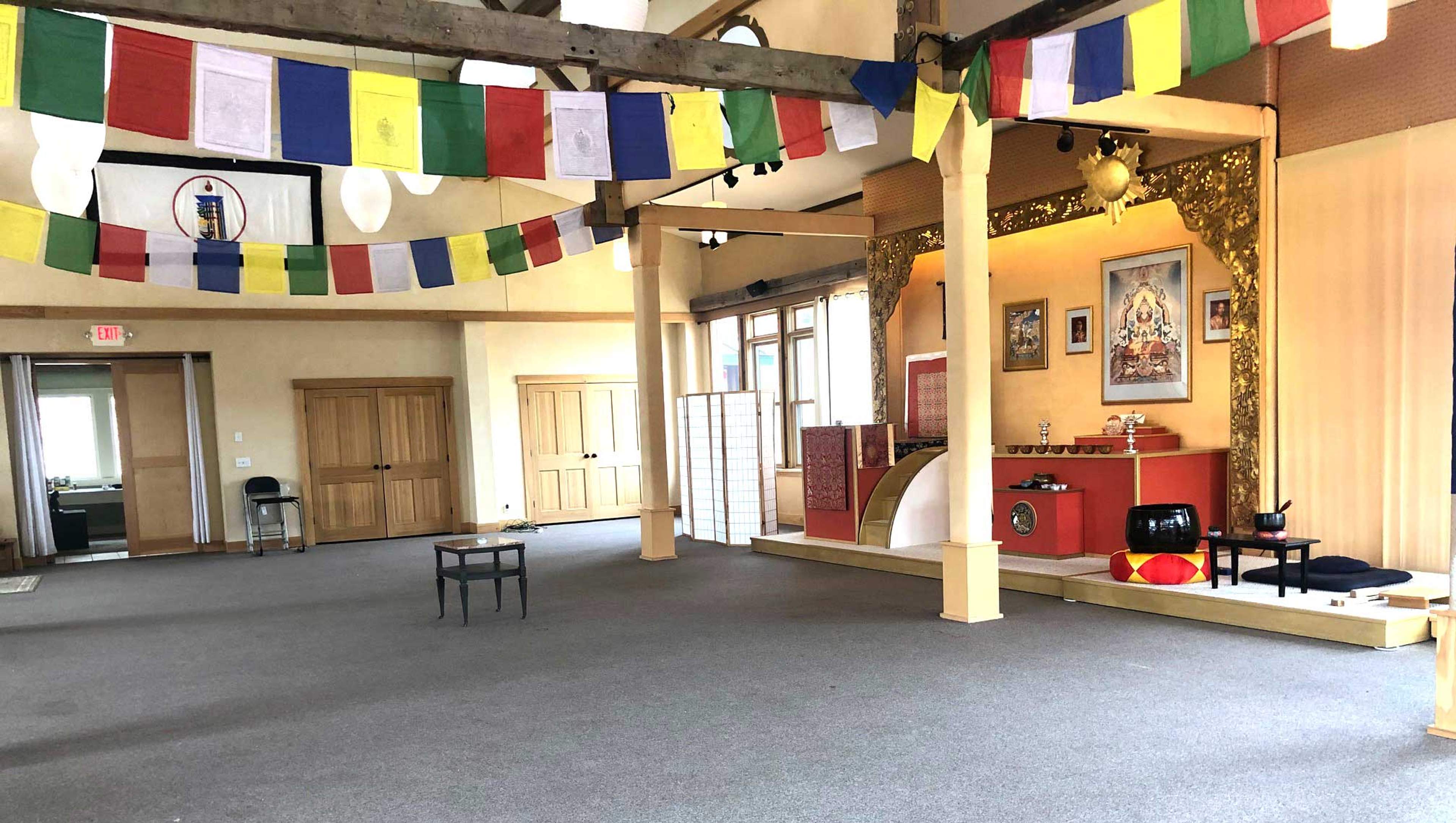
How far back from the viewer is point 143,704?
4.97 m

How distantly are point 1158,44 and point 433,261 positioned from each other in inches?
213

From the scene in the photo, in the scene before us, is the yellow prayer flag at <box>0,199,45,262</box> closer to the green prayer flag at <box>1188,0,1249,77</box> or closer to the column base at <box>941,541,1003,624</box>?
the column base at <box>941,541,1003,624</box>

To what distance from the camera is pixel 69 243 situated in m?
6.32

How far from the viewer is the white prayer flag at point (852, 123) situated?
570 centimetres

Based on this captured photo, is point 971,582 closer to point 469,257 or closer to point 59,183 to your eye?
point 469,257

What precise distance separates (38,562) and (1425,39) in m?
13.8

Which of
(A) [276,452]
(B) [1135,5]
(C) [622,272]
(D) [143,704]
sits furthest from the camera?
(C) [622,272]

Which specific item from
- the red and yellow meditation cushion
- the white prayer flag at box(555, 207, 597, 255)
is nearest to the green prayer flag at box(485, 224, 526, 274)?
the white prayer flag at box(555, 207, 597, 255)

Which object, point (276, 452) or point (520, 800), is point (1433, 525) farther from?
point (276, 452)

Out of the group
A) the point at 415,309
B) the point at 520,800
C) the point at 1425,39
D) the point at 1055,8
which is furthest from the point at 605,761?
the point at 415,309

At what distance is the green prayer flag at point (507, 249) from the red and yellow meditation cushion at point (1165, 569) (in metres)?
5.04

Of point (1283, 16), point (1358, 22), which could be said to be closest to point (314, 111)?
point (1358, 22)

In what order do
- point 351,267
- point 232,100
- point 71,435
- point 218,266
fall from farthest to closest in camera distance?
point 71,435 → point 351,267 → point 218,266 → point 232,100

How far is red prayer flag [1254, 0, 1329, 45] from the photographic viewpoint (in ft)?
13.4
